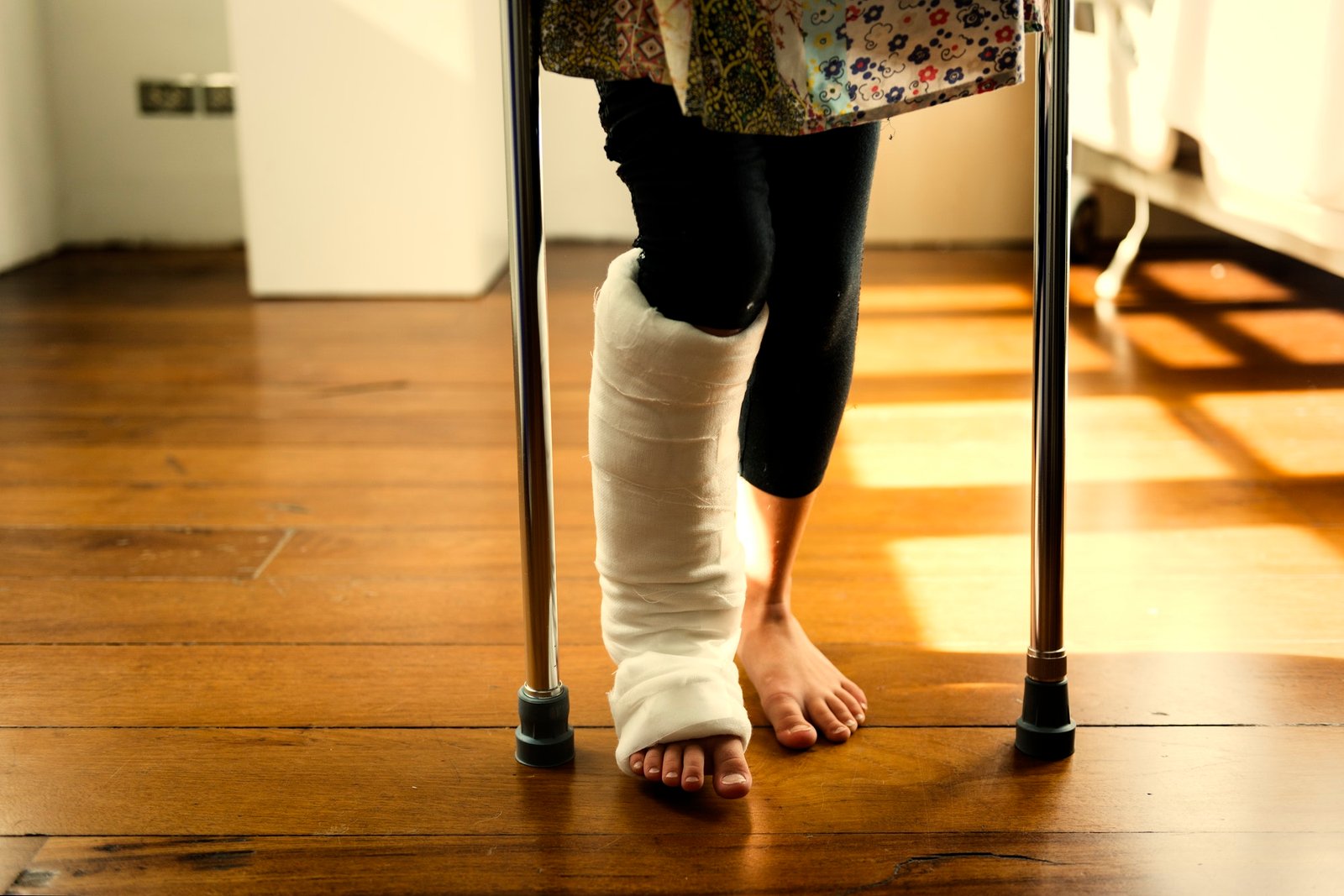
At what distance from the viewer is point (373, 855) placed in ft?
2.19

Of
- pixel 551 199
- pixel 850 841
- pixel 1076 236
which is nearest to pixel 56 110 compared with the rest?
pixel 551 199

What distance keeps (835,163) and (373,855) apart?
1.50 feet

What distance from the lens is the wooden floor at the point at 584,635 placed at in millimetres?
674

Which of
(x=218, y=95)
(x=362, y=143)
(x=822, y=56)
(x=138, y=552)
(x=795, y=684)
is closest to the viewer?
(x=822, y=56)

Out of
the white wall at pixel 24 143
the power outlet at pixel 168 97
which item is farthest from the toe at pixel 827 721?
the power outlet at pixel 168 97

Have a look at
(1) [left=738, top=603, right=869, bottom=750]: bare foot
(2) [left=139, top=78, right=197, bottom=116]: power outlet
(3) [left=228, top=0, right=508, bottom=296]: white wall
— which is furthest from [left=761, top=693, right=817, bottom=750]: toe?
(2) [left=139, top=78, right=197, bottom=116]: power outlet

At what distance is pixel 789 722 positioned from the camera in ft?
2.59

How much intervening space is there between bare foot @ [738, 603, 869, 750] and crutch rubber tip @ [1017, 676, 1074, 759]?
4.1 inches

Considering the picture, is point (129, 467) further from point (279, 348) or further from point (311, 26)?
point (311, 26)

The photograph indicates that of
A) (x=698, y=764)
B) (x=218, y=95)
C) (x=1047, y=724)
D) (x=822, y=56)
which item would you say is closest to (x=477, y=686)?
(x=698, y=764)

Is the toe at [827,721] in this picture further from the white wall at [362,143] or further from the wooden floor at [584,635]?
the white wall at [362,143]

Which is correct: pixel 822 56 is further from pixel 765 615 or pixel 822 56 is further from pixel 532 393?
pixel 765 615

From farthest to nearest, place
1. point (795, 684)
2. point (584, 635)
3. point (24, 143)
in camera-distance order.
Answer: point (24, 143) → point (584, 635) → point (795, 684)

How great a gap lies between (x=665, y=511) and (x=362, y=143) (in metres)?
1.67
